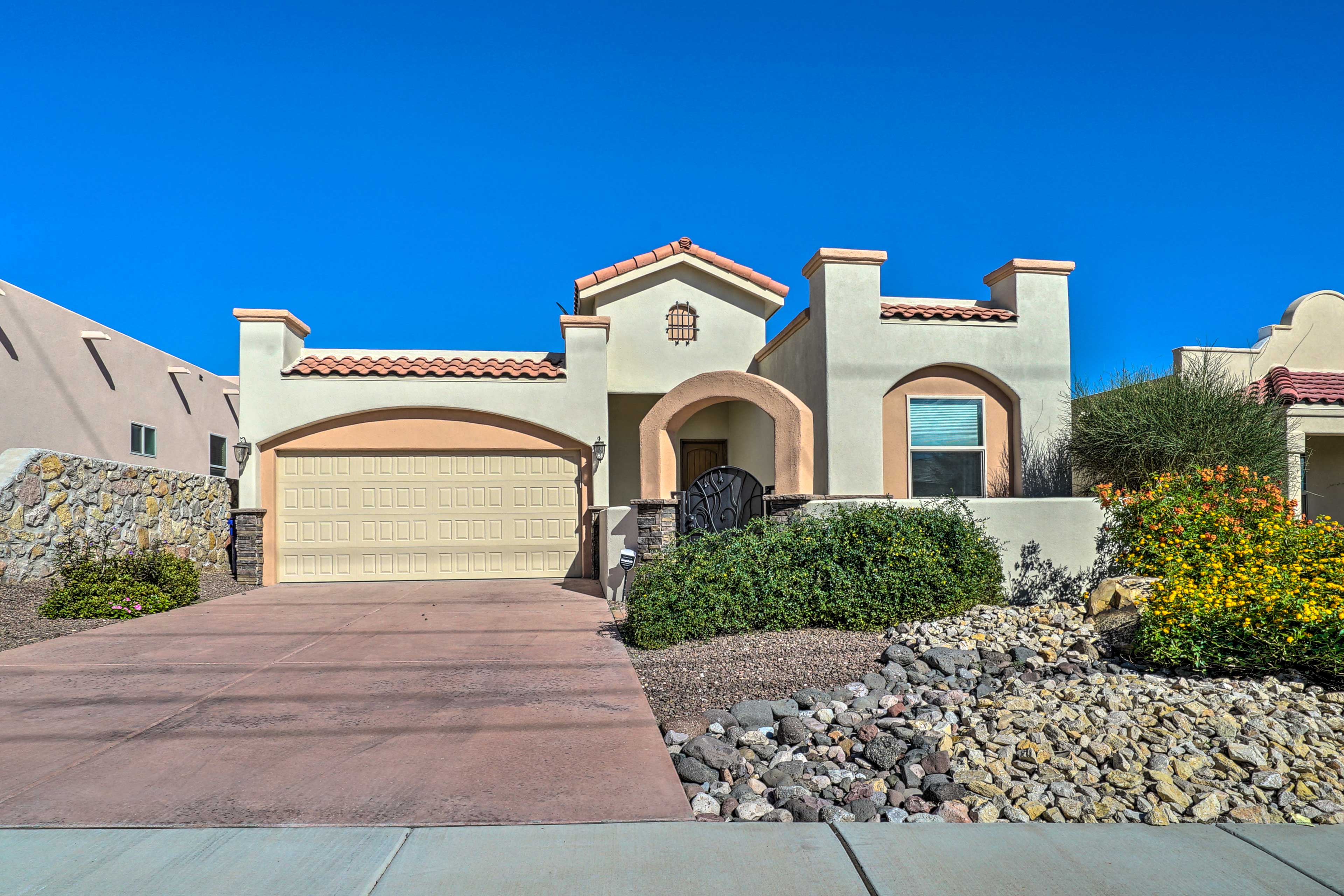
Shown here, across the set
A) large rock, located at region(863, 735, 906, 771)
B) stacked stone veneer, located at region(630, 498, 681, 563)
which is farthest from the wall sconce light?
large rock, located at region(863, 735, 906, 771)

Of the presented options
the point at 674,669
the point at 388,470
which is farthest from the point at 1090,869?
the point at 388,470

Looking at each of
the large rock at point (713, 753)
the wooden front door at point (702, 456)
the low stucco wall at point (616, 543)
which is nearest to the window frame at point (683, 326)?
the wooden front door at point (702, 456)

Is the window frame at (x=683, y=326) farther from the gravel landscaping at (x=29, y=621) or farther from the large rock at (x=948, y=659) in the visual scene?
the large rock at (x=948, y=659)

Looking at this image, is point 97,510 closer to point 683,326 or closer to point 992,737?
point 683,326

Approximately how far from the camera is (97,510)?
1248cm

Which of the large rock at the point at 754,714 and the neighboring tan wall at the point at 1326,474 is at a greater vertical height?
the neighboring tan wall at the point at 1326,474

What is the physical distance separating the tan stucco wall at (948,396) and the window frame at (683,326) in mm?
5411

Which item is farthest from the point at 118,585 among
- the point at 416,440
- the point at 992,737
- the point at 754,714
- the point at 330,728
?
the point at 992,737

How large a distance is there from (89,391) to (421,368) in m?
6.50

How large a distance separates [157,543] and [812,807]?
40.8 ft

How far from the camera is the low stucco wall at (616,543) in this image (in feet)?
39.7

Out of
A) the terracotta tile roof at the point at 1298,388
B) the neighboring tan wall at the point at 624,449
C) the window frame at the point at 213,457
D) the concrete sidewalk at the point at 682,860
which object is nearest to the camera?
the concrete sidewalk at the point at 682,860

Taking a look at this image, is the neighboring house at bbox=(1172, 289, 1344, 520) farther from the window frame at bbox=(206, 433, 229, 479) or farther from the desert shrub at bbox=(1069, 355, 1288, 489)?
the window frame at bbox=(206, 433, 229, 479)

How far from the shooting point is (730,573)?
27.9ft
